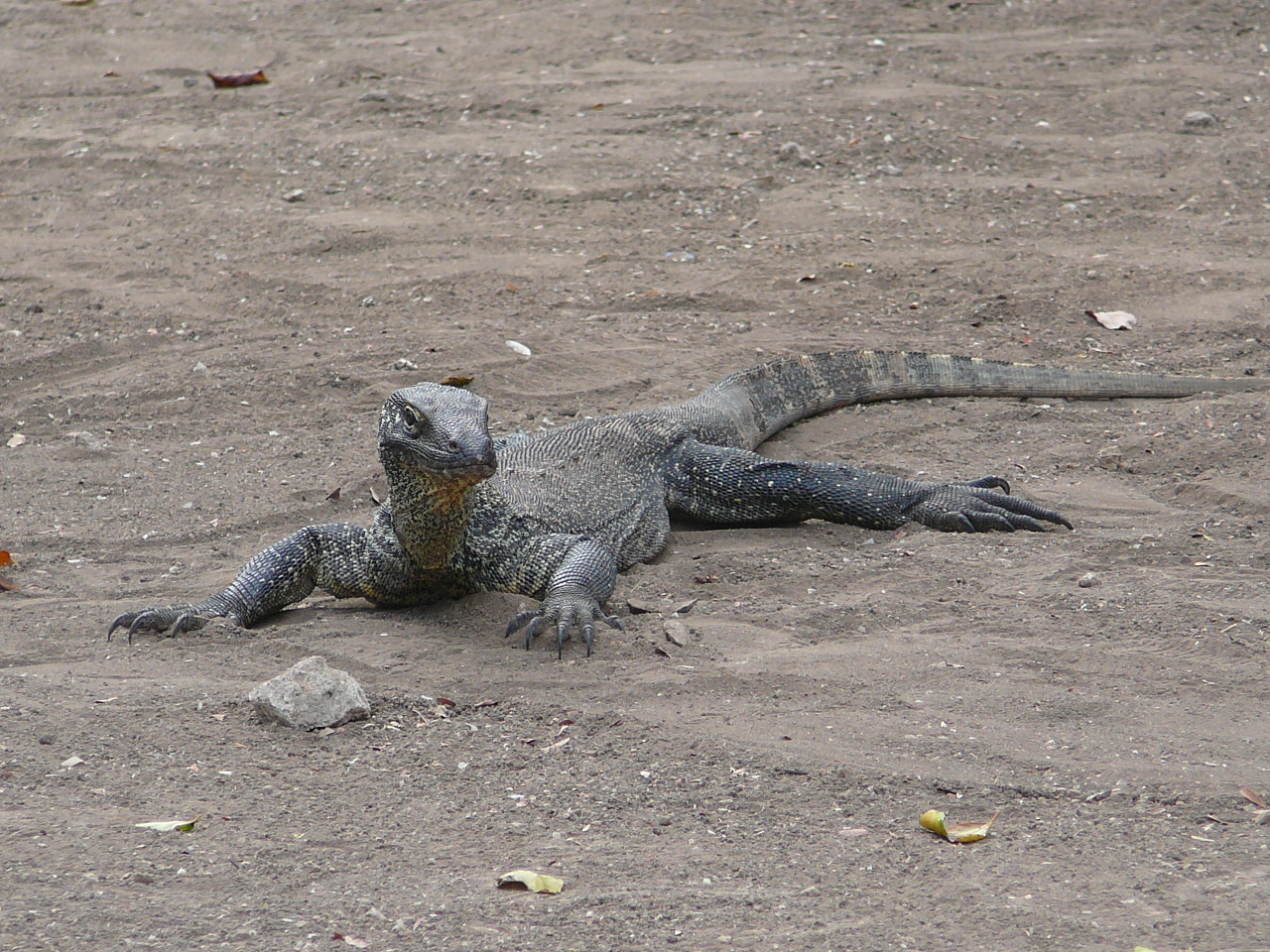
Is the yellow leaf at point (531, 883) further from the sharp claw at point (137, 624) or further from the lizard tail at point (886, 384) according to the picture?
the lizard tail at point (886, 384)

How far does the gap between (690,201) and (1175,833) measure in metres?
5.87

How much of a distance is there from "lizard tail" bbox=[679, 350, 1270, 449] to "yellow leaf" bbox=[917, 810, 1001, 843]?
309 centimetres

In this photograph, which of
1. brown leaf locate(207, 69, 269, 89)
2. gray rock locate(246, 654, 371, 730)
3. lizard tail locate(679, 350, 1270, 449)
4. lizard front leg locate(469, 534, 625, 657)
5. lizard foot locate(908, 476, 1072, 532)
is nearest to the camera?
gray rock locate(246, 654, 371, 730)

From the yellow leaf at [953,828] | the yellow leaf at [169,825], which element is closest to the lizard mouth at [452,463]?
the yellow leaf at [169,825]

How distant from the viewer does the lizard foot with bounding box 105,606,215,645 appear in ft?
14.2

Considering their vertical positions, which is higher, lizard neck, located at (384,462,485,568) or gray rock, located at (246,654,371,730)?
lizard neck, located at (384,462,485,568)

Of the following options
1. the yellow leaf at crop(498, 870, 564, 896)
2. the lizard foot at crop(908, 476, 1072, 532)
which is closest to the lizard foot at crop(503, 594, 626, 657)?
the yellow leaf at crop(498, 870, 564, 896)

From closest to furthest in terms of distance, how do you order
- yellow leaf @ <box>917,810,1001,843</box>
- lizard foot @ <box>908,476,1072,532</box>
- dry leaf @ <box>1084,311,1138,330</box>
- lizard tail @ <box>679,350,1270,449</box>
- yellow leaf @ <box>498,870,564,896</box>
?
yellow leaf @ <box>498,870,564,896</box>, yellow leaf @ <box>917,810,1001,843</box>, lizard foot @ <box>908,476,1072,532</box>, lizard tail @ <box>679,350,1270,449</box>, dry leaf @ <box>1084,311,1138,330</box>

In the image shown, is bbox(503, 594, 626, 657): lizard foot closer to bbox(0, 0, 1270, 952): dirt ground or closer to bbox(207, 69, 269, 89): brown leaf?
bbox(0, 0, 1270, 952): dirt ground

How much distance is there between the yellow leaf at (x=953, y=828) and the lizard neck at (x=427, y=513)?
1.75 m

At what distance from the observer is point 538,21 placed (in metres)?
11.2

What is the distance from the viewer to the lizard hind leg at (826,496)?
17.1 ft

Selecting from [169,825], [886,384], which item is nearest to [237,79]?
[886,384]

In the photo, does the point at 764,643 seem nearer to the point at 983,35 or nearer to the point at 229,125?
the point at 229,125
